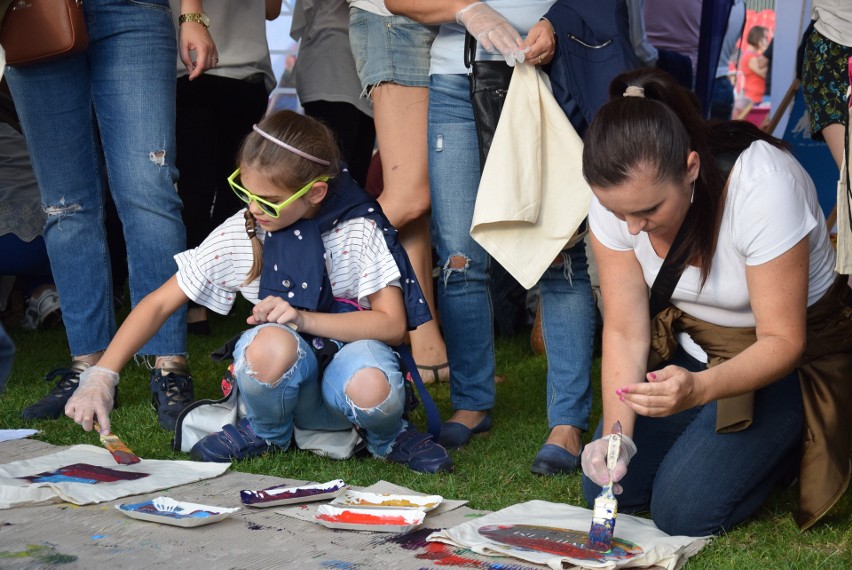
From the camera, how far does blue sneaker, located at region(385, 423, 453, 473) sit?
257 centimetres

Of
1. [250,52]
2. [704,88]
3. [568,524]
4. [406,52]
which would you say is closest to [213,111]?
[250,52]

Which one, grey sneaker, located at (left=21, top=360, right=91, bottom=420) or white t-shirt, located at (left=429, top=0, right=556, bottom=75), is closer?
white t-shirt, located at (left=429, top=0, right=556, bottom=75)

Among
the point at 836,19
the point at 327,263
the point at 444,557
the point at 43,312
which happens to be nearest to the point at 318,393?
the point at 327,263

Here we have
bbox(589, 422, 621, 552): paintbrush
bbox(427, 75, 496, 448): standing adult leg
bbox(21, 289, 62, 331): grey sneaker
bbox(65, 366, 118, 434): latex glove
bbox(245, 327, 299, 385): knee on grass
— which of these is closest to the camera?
bbox(589, 422, 621, 552): paintbrush

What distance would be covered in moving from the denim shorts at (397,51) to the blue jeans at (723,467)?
117 centimetres

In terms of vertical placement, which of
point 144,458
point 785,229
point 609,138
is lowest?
point 144,458

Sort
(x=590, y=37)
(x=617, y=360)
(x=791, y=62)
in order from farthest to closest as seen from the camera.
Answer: (x=791, y=62) → (x=590, y=37) → (x=617, y=360)

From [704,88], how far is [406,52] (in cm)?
246

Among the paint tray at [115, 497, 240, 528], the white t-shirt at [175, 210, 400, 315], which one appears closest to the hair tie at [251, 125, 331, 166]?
the white t-shirt at [175, 210, 400, 315]

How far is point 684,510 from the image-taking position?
6.94ft

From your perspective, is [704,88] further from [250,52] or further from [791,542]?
[791,542]

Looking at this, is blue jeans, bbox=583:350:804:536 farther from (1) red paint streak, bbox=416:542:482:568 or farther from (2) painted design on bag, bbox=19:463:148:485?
(2) painted design on bag, bbox=19:463:148:485

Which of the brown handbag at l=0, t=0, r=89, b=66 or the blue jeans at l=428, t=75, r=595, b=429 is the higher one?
the brown handbag at l=0, t=0, r=89, b=66

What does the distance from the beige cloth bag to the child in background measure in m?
0.26
